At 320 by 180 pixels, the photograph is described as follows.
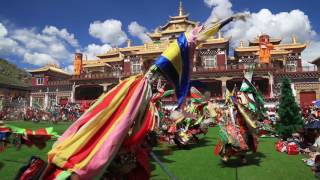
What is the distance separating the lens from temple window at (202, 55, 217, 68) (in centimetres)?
3369

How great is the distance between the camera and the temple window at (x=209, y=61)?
111 ft

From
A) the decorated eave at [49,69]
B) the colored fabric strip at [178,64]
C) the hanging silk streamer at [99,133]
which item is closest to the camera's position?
the hanging silk streamer at [99,133]

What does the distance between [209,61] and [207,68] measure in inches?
91.1

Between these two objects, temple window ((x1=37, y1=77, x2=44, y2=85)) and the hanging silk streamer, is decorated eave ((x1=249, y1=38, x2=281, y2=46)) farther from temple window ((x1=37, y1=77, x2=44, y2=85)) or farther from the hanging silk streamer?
the hanging silk streamer

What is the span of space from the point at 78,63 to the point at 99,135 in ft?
126

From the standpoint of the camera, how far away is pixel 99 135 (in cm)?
271

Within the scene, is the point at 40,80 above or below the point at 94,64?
below

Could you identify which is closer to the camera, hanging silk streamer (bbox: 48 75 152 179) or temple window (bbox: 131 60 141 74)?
hanging silk streamer (bbox: 48 75 152 179)

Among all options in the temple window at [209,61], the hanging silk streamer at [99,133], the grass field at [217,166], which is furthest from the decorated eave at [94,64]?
the hanging silk streamer at [99,133]

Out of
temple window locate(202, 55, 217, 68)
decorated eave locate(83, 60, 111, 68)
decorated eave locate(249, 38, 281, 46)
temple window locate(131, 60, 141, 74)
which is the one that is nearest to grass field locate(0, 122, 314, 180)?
temple window locate(202, 55, 217, 68)

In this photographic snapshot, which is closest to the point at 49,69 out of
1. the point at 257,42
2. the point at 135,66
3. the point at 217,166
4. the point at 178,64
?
the point at 135,66

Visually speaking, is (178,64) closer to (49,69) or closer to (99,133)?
(99,133)

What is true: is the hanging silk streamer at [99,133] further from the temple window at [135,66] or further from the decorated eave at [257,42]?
the decorated eave at [257,42]

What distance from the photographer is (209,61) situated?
33938 mm
